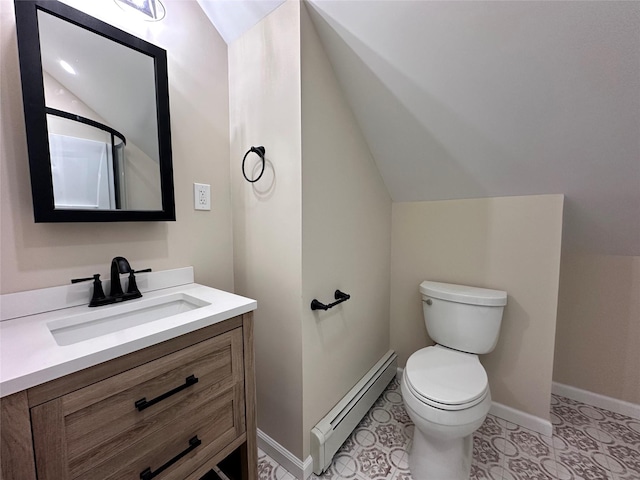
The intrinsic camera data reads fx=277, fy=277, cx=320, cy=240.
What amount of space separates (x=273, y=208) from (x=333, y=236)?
31cm

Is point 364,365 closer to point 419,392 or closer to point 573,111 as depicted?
point 419,392

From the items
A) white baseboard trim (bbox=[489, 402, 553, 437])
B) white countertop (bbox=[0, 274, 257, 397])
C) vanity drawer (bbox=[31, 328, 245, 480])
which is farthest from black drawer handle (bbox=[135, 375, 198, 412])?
white baseboard trim (bbox=[489, 402, 553, 437])

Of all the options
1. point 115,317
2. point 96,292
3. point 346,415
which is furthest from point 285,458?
point 96,292

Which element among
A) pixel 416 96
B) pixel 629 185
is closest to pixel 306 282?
pixel 416 96

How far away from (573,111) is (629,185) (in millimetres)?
497

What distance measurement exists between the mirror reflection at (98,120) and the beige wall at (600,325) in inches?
91.1

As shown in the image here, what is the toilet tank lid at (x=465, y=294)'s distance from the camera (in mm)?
1442

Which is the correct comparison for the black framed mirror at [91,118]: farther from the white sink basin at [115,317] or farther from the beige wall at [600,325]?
the beige wall at [600,325]

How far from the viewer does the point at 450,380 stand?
4.04 ft

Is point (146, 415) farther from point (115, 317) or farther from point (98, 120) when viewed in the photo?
point (98, 120)

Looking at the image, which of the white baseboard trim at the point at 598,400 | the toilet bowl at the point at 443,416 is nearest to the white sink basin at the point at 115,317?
the toilet bowl at the point at 443,416

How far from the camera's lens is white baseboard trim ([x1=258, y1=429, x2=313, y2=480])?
4.00 ft

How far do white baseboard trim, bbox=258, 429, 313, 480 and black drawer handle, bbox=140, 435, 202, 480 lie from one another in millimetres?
587

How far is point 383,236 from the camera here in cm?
183
